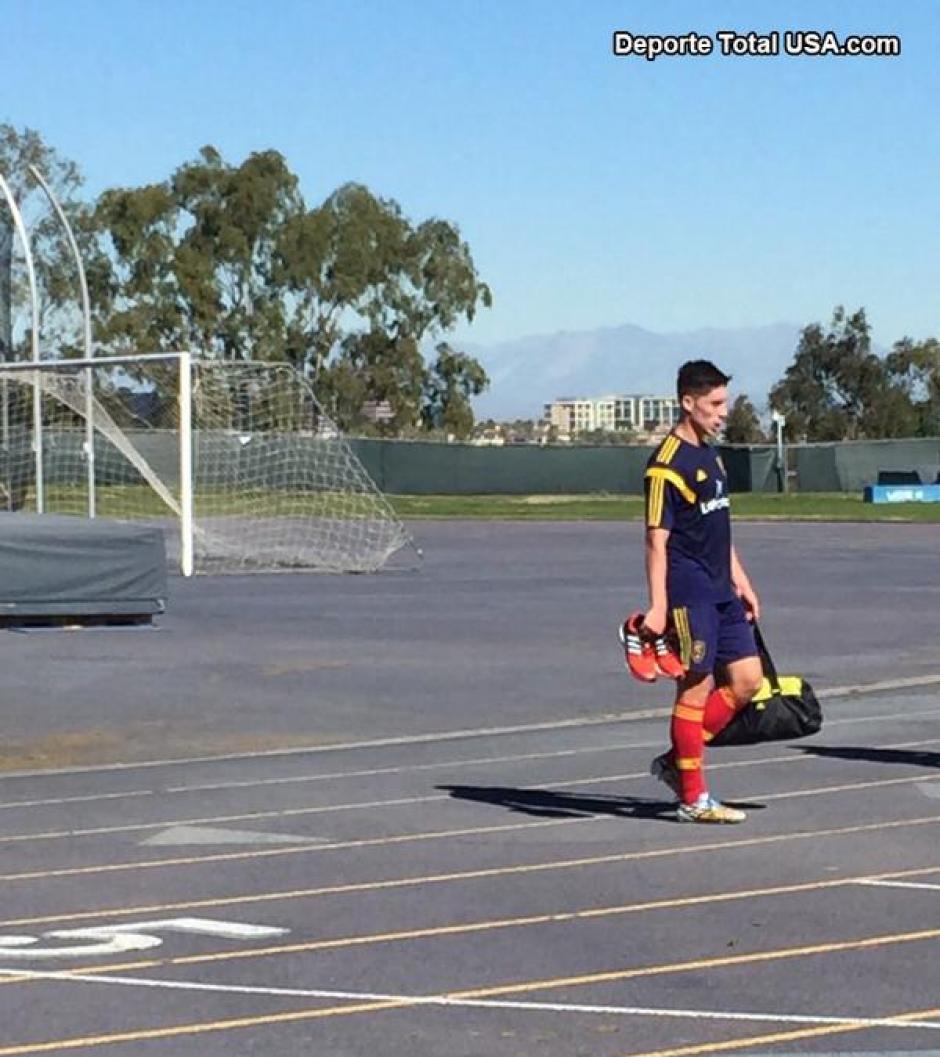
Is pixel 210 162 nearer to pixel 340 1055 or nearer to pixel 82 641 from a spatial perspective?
pixel 82 641

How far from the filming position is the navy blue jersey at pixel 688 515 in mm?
10008

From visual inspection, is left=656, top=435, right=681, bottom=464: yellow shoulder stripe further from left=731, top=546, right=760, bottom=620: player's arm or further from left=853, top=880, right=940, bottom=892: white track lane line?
left=853, top=880, right=940, bottom=892: white track lane line

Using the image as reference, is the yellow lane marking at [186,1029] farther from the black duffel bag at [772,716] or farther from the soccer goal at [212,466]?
the soccer goal at [212,466]

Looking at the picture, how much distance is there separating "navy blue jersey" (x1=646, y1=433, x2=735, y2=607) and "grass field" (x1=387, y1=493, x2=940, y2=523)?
41723 millimetres

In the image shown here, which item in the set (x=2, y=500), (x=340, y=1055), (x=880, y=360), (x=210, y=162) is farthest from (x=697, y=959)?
(x=880, y=360)

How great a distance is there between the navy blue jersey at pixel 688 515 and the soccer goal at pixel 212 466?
2135 centimetres

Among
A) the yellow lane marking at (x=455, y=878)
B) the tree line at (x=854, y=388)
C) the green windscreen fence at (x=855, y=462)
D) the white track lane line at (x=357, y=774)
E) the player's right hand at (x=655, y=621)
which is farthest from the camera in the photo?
the tree line at (x=854, y=388)

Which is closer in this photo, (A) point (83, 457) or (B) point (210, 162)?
(A) point (83, 457)

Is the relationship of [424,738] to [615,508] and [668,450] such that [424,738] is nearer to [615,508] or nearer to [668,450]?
[668,450]

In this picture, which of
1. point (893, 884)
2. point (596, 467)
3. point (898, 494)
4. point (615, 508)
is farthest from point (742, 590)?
point (596, 467)

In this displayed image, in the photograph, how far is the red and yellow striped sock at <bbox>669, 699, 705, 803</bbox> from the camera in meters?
10.2

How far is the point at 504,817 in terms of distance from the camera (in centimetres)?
1066

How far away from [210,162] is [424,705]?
241 ft

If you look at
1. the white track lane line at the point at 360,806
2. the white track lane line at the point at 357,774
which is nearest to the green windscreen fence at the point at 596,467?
the white track lane line at the point at 357,774
